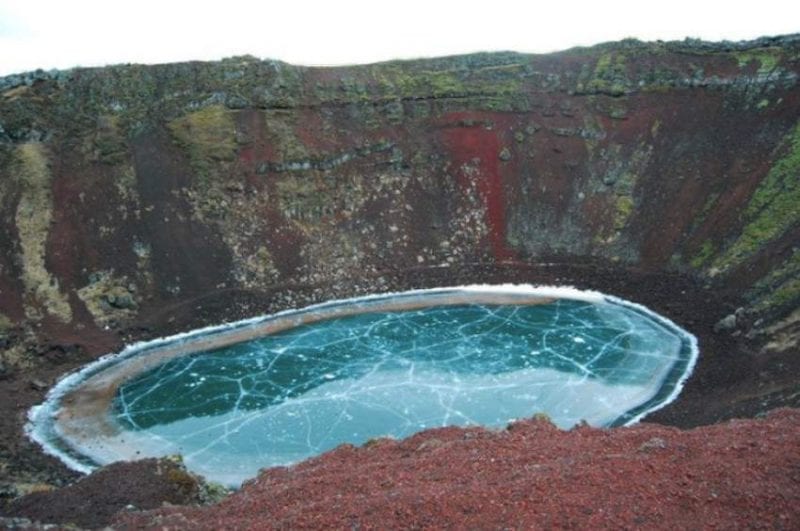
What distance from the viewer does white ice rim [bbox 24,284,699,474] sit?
25.9 metres

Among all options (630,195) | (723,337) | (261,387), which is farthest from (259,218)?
(723,337)

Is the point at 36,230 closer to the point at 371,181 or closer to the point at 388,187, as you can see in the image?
the point at 371,181

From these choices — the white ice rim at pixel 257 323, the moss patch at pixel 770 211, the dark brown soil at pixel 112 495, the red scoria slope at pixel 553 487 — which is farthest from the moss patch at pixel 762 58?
the dark brown soil at pixel 112 495

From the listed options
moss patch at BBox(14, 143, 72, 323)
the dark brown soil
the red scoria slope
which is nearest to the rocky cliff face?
moss patch at BBox(14, 143, 72, 323)

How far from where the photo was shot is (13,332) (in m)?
31.6

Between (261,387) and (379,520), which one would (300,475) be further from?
(261,387)

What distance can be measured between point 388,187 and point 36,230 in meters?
20.1

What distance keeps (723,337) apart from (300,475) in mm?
21531

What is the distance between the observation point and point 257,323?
35.9 meters

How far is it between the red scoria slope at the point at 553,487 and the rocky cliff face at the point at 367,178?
20383 mm

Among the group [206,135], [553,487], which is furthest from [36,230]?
[553,487]

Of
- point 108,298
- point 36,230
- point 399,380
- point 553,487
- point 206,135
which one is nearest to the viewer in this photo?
point 553,487

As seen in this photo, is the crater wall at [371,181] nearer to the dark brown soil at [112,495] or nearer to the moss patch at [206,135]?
the moss patch at [206,135]

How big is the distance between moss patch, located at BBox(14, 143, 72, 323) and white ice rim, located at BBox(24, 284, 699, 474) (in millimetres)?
3652
